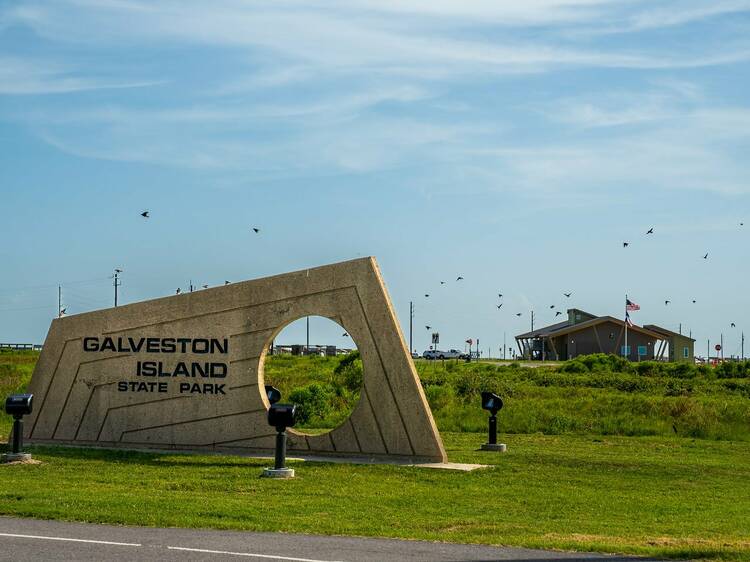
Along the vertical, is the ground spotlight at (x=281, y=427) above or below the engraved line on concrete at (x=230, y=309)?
below

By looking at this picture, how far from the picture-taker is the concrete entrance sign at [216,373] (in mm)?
17906

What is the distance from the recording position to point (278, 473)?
50.3 feet

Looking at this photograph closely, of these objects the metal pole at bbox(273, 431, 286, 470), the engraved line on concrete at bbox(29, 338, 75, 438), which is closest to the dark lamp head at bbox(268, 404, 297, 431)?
the metal pole at bbox(273, 431, 286, 470)

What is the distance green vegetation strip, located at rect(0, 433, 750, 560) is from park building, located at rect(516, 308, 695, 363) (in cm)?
6388

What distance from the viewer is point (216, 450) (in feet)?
62.0

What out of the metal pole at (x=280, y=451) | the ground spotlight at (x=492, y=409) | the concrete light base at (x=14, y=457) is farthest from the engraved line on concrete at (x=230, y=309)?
the ground spotlight at (x=492, y=409)

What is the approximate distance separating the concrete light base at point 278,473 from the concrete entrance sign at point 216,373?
2832mm

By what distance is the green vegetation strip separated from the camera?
11.1m

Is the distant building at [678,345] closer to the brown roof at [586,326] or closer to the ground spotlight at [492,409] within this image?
the brown roof at [586,326]

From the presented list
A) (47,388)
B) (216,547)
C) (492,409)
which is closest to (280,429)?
(216,547)

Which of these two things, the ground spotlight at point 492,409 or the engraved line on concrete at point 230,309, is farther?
the ground spotlight at point 492,409

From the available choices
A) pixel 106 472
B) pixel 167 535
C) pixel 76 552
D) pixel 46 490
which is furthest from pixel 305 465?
pixel 76 552

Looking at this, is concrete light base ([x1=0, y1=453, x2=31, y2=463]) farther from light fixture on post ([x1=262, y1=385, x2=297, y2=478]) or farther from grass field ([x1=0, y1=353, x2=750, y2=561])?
light fixture on post ([x1=262, y1=385, x2=297, y2=478])

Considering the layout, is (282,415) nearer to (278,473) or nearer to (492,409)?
(278,473)
